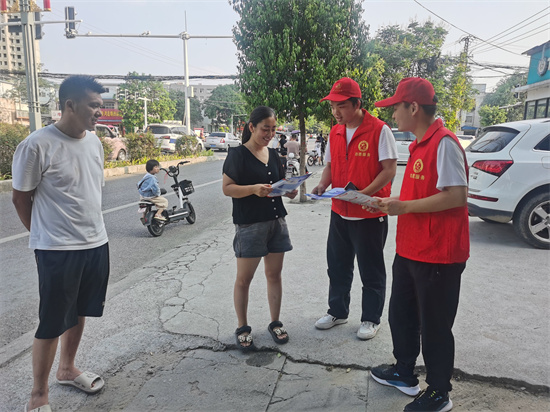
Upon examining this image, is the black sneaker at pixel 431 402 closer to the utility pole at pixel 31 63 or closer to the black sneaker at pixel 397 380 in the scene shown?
the black sneaker at pixel 397 380

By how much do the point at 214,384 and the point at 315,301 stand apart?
150cm

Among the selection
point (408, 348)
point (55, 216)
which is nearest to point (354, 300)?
point (408, 348)

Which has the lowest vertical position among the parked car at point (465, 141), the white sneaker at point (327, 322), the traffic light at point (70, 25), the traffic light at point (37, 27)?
the white sneaker at point (327, 322)

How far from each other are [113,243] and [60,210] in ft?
13.8

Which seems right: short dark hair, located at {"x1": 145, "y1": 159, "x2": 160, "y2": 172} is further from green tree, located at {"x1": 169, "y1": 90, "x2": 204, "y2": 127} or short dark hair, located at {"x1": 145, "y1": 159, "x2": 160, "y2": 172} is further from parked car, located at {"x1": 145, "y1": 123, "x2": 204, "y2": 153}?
green tree, located at {"x1": 169, "y1": 90, "x2": 204, "y2": 127}

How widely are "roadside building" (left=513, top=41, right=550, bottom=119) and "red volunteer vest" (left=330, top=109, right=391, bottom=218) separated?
867 inches

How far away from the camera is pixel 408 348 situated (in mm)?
2557

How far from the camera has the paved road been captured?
3.92 m

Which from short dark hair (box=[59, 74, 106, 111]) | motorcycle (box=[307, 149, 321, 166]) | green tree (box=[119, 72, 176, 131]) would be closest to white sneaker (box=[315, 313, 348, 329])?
short dark hair (box=[59, 74, 106, 111])

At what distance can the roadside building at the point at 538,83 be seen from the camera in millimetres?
21203

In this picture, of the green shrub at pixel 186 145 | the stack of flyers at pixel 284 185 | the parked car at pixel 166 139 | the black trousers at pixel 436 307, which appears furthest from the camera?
the parked car at pixel 166 139

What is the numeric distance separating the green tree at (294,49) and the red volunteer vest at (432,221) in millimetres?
6270

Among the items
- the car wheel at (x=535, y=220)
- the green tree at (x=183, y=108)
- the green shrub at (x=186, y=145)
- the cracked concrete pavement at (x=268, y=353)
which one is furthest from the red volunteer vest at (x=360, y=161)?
the green tree at (x=183, y=108)

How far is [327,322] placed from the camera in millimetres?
3303
